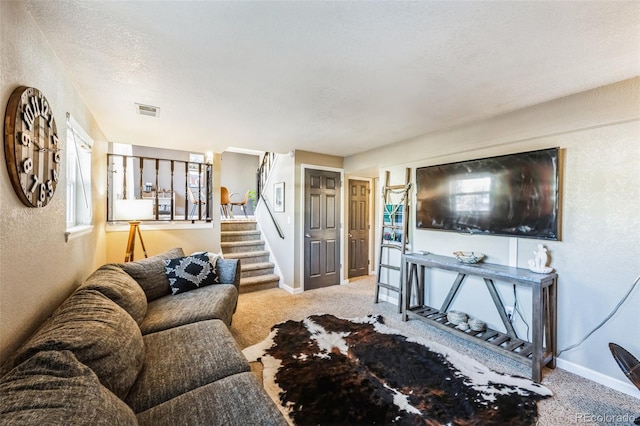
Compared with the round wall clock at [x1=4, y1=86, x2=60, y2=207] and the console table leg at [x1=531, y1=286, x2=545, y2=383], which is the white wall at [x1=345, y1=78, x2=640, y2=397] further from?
the round wall clock at [x1=4, y1=86, x2=60, y2=207]

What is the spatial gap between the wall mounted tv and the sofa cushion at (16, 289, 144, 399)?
3.11m

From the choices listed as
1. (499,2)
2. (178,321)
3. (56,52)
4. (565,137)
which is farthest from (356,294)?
(56,52)

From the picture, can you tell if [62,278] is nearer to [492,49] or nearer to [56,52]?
[56,52]

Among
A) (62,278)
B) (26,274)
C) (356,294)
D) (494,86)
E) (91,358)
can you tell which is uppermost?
(494,86)

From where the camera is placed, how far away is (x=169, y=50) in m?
1.72

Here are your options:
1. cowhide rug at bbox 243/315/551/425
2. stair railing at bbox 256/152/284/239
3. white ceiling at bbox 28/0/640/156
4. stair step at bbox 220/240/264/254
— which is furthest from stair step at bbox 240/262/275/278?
white ceiling at bbox 28/0/640/156

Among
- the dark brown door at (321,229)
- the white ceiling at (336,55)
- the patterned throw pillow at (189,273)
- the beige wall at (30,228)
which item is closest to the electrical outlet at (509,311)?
the white ceiling at (336,55)

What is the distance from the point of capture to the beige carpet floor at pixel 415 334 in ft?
6.01

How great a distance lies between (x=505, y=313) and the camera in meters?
2.66

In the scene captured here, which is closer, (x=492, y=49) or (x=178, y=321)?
(x=492, y=49)

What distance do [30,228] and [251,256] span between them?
3579 mm

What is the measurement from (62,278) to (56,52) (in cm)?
151

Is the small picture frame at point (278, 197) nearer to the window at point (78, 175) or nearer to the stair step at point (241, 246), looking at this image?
the stair step at point (241, 246)

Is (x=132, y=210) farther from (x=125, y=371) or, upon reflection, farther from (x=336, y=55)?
(x=336, y=55)
